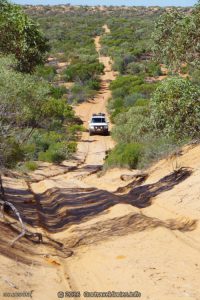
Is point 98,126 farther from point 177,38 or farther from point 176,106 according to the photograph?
point 177,38

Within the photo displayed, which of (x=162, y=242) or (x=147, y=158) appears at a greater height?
(x=162, y=242)

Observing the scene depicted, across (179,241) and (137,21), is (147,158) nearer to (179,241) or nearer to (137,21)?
(179,241)

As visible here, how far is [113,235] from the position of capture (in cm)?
1222

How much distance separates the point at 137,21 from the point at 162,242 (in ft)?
287

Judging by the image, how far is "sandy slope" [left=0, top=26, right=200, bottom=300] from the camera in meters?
8.53

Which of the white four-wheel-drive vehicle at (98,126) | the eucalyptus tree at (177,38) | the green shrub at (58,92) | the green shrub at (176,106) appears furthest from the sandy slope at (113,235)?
→ the green shrub at (58,92)

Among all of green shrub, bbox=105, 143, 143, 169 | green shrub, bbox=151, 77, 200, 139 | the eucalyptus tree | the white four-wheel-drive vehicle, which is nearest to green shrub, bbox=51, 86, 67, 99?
the white four-wheel-drive vehicle

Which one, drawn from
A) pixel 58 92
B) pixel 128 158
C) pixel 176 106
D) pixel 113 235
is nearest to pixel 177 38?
pixel 176 106

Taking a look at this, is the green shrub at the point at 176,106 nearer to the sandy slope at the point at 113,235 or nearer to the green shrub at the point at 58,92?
the sandy slope at the point at 113,235

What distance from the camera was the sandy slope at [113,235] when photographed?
28.0 feet

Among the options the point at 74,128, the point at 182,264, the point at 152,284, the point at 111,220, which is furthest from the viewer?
the point at 74,128

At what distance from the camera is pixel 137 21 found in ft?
312

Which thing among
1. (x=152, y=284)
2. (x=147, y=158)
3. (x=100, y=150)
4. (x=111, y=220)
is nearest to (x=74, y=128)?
(x=100, y=150)

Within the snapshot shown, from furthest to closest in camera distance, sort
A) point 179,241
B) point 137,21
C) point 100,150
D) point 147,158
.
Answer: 1. point 137,21
2. point 100,150
3. point 147,158
4. point 179,241
